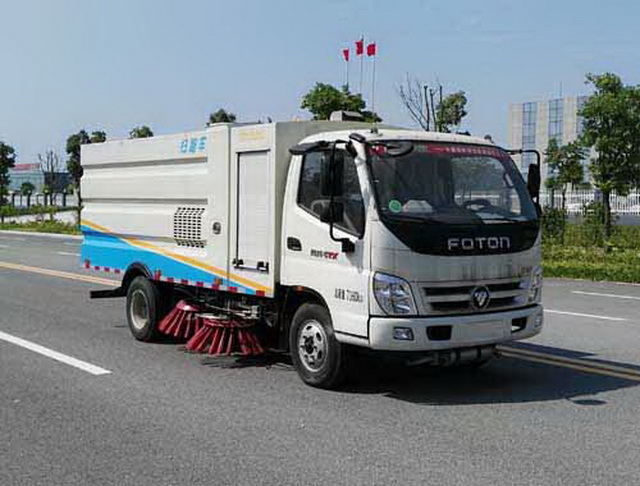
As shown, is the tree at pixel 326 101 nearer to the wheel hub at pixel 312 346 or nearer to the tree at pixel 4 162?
the wheel hub at pixel 312 346

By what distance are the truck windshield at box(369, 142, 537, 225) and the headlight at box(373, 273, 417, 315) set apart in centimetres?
51

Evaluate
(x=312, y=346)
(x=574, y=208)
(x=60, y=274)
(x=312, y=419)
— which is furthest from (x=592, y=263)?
(x=312, y=419)

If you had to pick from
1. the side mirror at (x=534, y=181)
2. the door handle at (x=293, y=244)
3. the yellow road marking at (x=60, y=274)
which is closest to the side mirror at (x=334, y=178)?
the door handle at (x=293, y=244)

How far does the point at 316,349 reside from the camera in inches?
286

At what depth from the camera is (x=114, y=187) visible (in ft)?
34.2

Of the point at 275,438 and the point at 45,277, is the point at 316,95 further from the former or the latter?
the point at 275,438

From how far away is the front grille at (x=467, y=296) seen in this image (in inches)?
264

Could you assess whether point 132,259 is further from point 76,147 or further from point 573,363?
point 76,147

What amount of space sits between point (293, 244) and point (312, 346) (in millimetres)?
953

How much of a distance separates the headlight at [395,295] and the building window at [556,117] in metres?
82.6

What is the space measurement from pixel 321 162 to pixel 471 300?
177 centimetres

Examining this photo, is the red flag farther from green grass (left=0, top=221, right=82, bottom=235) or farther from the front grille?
green grass (left=0, top=221, right=82, bottom=235)

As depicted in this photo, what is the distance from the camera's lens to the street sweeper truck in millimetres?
6664

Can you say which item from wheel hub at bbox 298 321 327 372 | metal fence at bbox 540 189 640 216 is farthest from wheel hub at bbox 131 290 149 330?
metal fence at bbox 540 189 640 216
